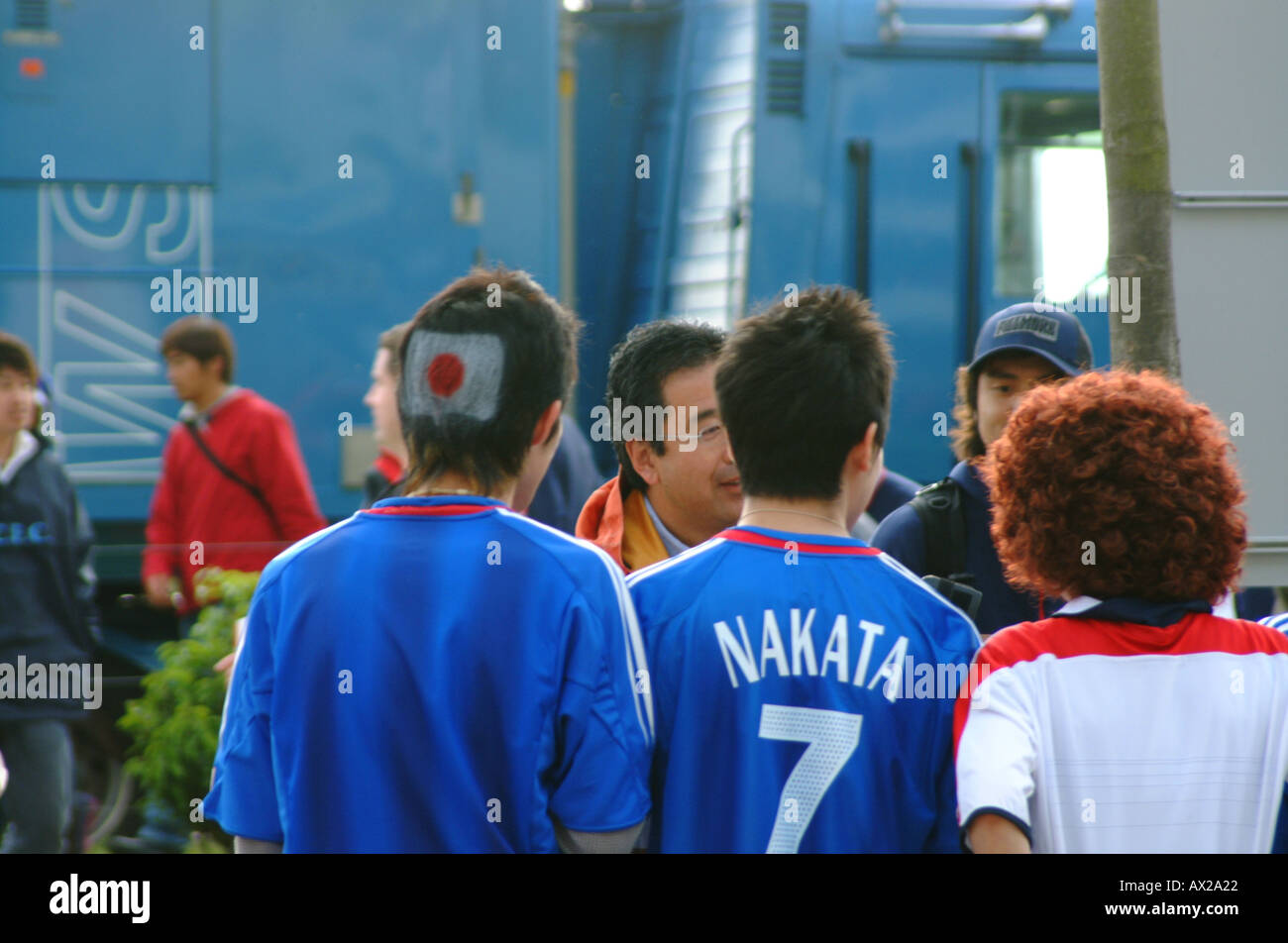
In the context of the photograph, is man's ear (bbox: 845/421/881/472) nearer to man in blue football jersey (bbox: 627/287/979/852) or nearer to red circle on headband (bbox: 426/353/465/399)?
man in blue football jersey (bbox: 627/287/979/852)

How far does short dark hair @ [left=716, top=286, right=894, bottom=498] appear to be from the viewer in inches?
81.5

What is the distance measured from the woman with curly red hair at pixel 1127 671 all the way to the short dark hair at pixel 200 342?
12.4 feet

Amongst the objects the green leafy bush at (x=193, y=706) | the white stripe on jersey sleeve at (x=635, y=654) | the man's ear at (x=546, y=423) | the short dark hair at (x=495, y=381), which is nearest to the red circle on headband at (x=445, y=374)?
the short dark hair at (x=495, y=381)

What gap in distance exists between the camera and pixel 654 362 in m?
2.83

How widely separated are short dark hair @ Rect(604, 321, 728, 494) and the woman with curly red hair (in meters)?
0.91

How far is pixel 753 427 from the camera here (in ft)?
6.86

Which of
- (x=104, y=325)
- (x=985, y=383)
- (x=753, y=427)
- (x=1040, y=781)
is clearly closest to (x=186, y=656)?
(x=104, y=325)

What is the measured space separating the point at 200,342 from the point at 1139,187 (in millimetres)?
3466

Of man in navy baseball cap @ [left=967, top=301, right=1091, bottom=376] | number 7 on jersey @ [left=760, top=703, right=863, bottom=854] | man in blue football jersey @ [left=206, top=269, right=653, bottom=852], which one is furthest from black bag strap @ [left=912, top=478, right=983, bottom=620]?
man in blue football jersey @ [left=206, top=269, right=653, bottom=852]

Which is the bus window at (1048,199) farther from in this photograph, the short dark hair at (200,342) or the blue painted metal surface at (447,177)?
the short dark hair at (200,342)

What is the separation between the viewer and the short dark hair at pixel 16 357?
4.58m
